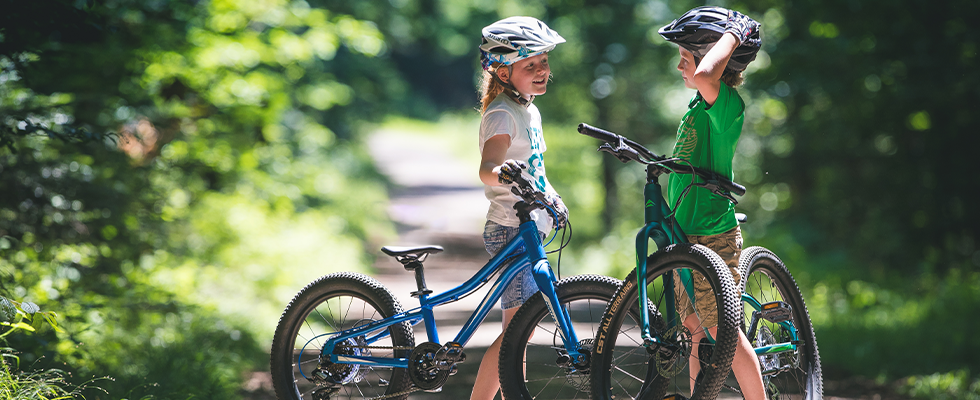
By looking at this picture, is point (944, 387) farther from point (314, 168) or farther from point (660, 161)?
point (314, 168)

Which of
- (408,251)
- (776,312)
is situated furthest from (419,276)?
(776,312)

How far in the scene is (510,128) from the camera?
3.35m

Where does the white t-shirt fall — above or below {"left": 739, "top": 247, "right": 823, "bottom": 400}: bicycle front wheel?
above

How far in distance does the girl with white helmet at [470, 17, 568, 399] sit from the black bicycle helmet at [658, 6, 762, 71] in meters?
0.50

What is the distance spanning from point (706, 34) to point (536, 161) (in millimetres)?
874

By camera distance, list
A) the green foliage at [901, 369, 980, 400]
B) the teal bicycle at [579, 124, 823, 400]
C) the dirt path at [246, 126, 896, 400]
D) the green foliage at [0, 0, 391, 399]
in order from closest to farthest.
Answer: the teal bicycle at [579, 124, 823, 400] → the green foliage at [0, 0, 391, 399] → the green foliage at [901, 369, 980, 400] → the dirt path at [246, 126, 896, 400]

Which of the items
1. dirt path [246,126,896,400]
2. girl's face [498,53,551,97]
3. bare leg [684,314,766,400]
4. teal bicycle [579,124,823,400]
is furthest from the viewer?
dirt path [246,126,896,400]

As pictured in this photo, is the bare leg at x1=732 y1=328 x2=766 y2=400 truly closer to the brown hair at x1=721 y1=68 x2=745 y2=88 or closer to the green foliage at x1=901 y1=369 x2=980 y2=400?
the brown hair at x1=721 y1=68 x2=745 y2=88

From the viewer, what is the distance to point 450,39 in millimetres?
25453

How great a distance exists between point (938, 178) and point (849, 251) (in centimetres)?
158

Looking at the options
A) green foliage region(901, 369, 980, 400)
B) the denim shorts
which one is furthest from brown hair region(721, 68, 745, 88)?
green foliage region(901, 369, 980, 400)

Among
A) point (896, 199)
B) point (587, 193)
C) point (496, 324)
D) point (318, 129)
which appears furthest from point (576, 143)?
point (496, 324)

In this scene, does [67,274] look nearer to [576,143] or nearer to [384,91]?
[384,91]

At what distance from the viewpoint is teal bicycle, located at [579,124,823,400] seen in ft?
9.57
